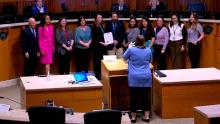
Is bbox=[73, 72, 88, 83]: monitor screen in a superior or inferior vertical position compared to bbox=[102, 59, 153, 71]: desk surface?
inferior

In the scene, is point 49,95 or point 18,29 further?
point 18,29

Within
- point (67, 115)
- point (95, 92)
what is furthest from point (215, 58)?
point (67, 115)

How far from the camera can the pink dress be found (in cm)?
1051

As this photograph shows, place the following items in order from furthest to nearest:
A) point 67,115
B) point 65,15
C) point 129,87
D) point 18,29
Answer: point 65,15 < point 18,29 < point 129,87 < point 67,115

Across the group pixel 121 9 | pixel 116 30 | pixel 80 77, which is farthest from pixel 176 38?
pixel 80 77

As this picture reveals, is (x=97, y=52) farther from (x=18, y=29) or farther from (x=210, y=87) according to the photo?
(x=210, y=87)

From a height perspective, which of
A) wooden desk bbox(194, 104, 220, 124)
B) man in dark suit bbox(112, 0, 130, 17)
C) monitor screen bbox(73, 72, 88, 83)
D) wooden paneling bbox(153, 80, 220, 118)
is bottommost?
wooden paneling bbox(153, 80, 220, 118)

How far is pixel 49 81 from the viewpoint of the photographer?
793 centimetres

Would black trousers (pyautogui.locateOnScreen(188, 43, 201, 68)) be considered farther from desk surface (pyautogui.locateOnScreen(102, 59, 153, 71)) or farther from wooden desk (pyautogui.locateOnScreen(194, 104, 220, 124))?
wooden desk (pyautogui.locateOnScreen(194, 104, 220, 124))

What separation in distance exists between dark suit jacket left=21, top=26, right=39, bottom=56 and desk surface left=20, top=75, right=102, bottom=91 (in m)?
2.40

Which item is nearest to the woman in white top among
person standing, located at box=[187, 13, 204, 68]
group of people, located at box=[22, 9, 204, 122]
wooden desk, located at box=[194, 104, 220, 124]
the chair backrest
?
group of people, located at box=[22, 9, 204, 122]

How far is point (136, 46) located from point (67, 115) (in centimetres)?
248

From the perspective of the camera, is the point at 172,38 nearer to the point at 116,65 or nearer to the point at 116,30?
the point at 116,30

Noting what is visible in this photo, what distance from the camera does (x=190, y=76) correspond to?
8461mm
